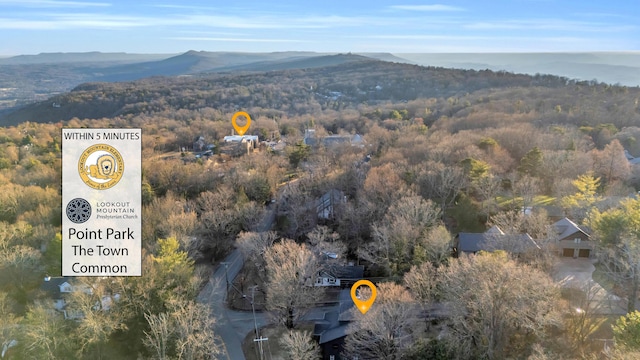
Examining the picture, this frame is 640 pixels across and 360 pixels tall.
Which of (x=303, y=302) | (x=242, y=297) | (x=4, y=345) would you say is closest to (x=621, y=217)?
(x=303, y=302)

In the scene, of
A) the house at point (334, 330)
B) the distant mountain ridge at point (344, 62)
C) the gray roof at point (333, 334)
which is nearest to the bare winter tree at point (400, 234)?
the house at point (334, 330)

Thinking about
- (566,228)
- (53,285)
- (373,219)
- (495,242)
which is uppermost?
(566,228)

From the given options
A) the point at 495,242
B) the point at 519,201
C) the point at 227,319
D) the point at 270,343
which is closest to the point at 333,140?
the point at 519,201

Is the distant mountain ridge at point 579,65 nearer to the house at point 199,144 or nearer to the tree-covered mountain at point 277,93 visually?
the tree-covered mountain at point 277,93

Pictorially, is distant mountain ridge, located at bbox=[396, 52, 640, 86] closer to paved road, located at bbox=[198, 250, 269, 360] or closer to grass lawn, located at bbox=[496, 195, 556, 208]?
grass lawn, located at bbox=[496, 195, 556, 208]

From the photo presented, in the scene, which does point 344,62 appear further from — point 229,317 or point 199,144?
point 229,317

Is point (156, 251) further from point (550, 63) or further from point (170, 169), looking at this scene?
point (550, 63)

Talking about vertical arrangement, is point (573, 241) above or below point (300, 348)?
above
